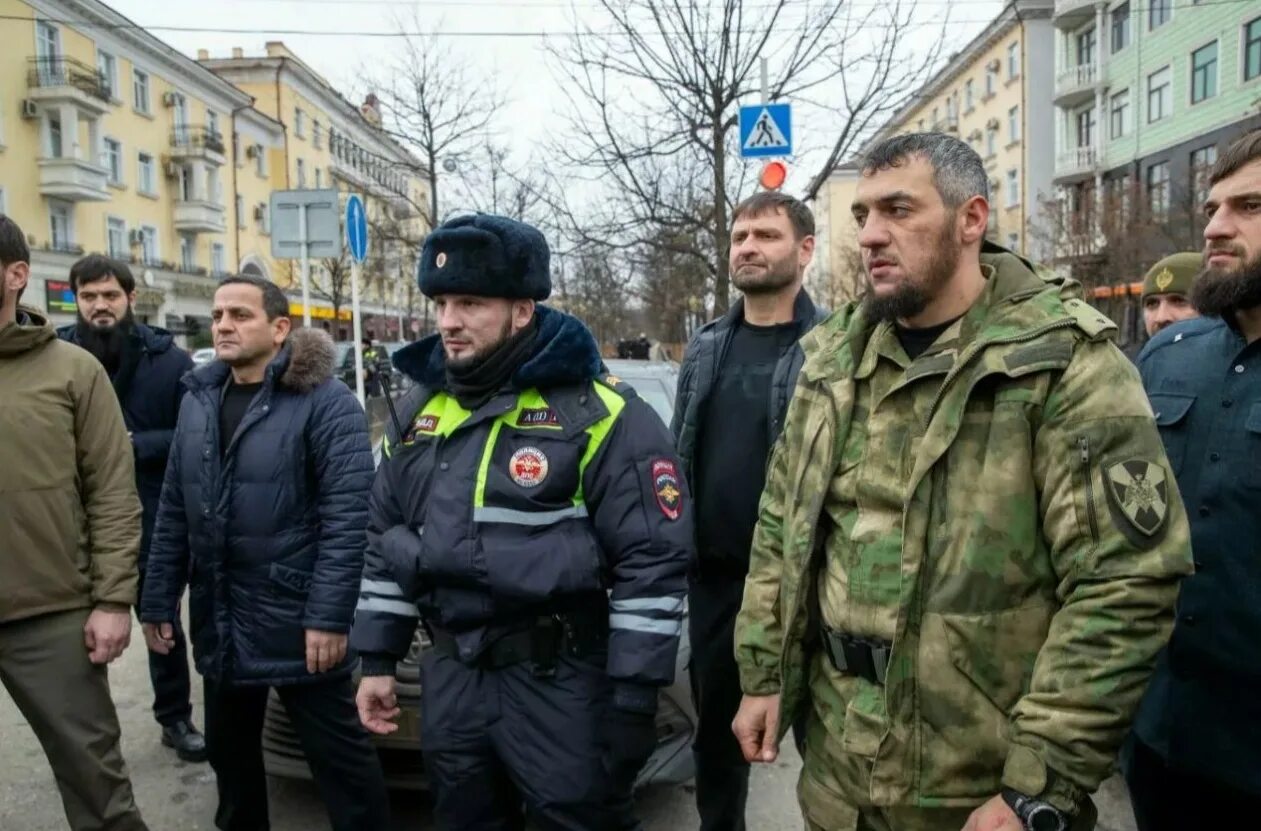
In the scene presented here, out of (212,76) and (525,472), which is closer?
(525,472)

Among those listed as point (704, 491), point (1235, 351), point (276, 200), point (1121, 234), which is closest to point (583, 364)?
point (704, 491)

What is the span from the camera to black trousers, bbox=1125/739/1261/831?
209 centimetres

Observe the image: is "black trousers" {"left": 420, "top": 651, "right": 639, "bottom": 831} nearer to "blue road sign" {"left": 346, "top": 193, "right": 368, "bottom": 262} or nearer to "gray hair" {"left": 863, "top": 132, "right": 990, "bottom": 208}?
"gray hair" {"left": 863, "top": 132, "right": 990, "bottom": 208}

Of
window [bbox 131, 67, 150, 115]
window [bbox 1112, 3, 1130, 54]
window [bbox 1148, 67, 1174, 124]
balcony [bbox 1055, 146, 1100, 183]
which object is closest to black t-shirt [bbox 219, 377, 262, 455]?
window [bbox 1148, 67, 1174, 124]

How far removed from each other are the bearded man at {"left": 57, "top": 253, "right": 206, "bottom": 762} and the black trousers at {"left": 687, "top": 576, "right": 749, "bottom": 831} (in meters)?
2.41

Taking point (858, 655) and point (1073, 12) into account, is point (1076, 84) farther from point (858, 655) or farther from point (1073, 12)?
point (858, 655)

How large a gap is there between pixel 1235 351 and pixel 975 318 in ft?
2.61

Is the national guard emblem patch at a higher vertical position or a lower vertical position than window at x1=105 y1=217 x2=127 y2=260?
lower

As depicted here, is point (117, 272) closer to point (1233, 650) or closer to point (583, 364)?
point (583, 364)

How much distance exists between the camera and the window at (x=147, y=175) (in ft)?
125

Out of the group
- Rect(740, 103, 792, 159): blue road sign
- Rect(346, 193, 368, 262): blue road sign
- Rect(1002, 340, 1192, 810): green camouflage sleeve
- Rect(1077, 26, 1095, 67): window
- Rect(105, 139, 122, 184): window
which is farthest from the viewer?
Rect(1077, 26, 1095, 67): window

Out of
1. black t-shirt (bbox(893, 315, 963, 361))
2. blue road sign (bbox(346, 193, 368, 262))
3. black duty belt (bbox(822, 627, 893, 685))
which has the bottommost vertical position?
black duty belt (bbox(822, 627, 893, 685))

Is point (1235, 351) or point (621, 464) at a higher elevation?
point (1235, 351)

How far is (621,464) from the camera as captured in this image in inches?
94.0
